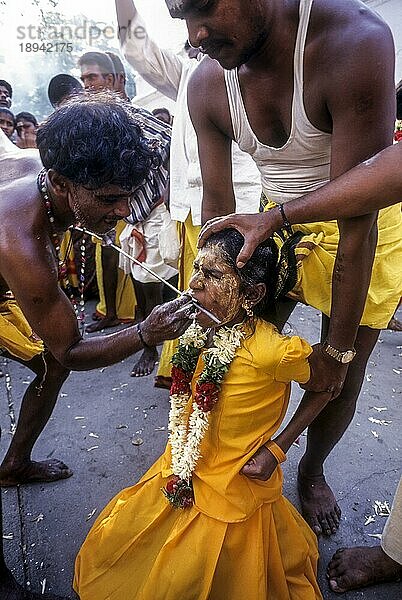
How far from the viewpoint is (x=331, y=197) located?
149cm

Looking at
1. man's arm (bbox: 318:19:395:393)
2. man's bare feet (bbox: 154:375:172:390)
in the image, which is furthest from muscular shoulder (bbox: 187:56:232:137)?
man's bare feet (bbox: 154:375:172:390)

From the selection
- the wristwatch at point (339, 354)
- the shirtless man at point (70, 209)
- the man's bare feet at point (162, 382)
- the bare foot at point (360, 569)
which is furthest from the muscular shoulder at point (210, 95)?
the man's bare feet at point (162, 382)

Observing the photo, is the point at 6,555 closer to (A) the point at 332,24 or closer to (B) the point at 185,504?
(B) the point at 185,504

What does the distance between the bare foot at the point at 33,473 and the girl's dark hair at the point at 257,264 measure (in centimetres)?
143

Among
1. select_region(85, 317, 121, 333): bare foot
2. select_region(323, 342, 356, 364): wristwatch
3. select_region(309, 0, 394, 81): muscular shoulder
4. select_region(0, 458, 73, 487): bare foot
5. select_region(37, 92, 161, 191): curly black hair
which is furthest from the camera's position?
select_region(85, 317, 121, 333): bare foot

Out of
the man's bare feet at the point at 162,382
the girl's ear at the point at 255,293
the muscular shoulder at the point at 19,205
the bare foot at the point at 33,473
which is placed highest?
the muscular shoulder at the point at 19,205

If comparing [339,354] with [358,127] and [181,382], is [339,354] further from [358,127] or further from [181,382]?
[358,127]

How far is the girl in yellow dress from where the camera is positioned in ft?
5.66

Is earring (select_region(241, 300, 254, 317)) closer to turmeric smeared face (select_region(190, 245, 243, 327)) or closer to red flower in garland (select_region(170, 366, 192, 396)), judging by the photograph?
turmeric smeared face (select_region(190, 245, 243, 327))

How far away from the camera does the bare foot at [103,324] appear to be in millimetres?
4611

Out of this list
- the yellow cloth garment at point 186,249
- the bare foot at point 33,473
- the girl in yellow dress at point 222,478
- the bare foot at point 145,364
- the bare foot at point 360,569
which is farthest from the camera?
the bare foot at point 145,364

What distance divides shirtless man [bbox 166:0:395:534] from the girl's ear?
0.82ft

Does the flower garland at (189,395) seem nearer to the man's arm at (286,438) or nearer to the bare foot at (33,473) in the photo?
the man's arm at (286,438)

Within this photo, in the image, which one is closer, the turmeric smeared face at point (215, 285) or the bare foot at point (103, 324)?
the turmeric smeared face at point (215, 285)
